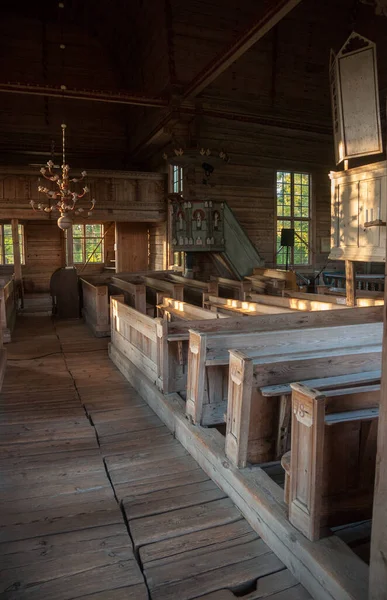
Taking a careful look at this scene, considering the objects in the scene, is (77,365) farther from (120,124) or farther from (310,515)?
(120,124)

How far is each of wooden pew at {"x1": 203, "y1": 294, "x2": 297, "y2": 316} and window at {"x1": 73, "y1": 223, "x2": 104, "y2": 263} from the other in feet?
36.2

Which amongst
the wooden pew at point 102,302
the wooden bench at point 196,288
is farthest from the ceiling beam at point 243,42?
the wooden pew at point 102,302

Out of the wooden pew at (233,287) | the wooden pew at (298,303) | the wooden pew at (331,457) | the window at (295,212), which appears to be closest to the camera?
the wooden pew at (331,457)

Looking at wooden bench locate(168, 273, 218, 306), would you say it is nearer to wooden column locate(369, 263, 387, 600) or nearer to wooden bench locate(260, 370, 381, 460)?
wooden bench locate(260, 370, 381, 460)

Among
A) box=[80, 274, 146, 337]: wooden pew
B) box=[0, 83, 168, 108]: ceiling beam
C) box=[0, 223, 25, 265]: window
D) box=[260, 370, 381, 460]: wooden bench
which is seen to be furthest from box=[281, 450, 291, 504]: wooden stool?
box=[0, 223, 25, 265]: window

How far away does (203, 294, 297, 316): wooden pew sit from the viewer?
5160 mm

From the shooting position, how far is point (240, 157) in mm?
12477

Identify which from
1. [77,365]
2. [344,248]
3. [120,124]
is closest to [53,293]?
[77,365]

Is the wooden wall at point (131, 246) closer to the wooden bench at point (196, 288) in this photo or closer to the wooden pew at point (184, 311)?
the wooden bench at point (196, 288)

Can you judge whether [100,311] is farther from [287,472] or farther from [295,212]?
[295,212]

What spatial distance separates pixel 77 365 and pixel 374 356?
439 cm

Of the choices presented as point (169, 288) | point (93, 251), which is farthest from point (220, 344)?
point (93, 251)

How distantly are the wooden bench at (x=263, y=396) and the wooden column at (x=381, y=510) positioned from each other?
3.60 feet

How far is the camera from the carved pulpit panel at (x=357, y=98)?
5.95m
